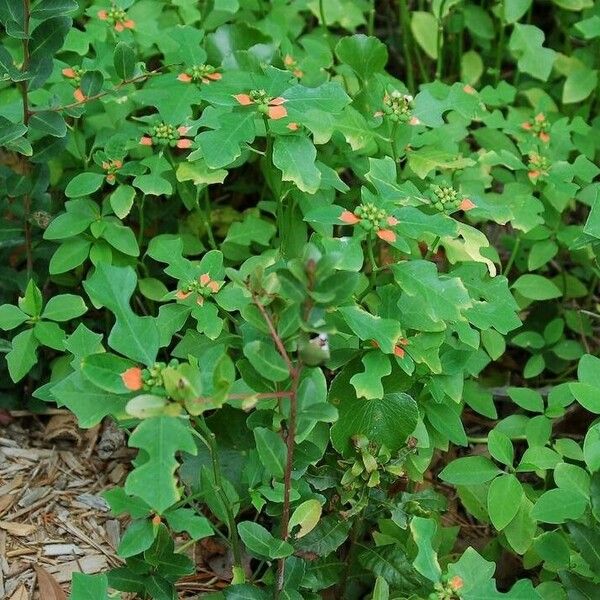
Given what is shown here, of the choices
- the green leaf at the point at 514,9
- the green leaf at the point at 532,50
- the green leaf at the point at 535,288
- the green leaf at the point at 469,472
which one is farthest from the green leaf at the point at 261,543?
the green leaf at the point at 514,9

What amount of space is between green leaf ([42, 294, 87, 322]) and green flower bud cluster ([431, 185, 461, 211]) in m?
0.84

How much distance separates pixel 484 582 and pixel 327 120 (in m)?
1.03

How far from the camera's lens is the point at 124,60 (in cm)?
219

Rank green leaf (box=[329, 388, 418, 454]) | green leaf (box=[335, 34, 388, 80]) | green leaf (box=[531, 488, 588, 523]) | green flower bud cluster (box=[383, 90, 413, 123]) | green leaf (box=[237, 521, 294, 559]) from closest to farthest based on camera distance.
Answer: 1. green leaf (box=[237, 521, 294, 559])
2. green leaf (box=[531, 488, 588, 523])
3. green leaf (box=[329, 388, 418, 454])
4. green flower bud cluster (box=[383, 90, 413, 123])
5. green leaf (box=[335, 34, 388, 80])

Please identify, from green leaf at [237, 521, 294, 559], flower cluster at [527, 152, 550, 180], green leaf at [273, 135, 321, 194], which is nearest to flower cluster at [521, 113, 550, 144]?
flower cluster at [527, 152, 550, 180]

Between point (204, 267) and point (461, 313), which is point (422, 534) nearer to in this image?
point (461, 313)

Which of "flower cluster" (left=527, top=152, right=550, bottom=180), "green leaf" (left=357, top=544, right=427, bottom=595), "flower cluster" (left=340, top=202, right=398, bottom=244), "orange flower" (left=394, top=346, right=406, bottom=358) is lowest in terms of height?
"green leaf" (left=357, top=544, right=427, bottom=595)

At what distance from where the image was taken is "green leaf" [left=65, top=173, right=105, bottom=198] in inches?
85.6

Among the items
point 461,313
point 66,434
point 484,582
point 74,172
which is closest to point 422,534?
point 484,582

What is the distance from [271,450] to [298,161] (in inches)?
25.9

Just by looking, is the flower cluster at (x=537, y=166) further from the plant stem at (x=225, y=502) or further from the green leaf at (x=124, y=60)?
the plant stem at (x=225, y=502)

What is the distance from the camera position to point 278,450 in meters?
1.67

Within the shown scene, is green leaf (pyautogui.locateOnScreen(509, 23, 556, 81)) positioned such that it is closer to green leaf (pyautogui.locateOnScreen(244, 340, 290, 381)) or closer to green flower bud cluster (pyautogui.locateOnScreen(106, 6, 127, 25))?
green flower bud cluster (pyautogui.locateOnScreen(106, 6, 127, 25))

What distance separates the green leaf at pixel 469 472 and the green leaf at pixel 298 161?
0.69 meters
